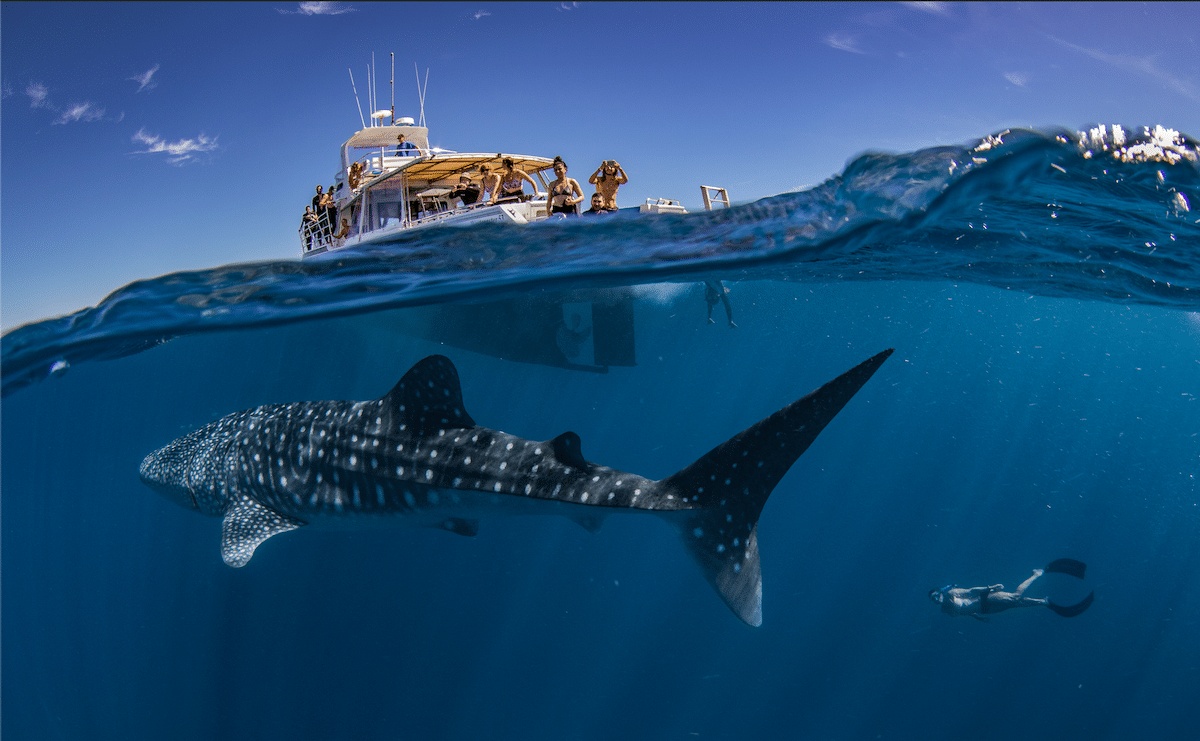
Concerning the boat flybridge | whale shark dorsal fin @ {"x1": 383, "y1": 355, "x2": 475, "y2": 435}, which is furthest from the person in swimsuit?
whale shark dorsal fin @ {"x1": 383, "y1": 355, "x2": 475, "y2": 435}

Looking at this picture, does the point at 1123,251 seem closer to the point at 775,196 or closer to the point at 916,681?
the point at 775,196

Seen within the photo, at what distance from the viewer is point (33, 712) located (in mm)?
17594

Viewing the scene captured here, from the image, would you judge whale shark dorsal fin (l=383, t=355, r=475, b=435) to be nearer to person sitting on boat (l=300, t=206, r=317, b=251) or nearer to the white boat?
the white boat

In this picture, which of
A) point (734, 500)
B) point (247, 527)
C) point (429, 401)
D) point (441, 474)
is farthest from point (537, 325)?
point (734, 500)

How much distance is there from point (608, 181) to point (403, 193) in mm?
4764

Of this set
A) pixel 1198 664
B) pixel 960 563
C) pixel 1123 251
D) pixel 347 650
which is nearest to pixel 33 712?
pixel 347 650

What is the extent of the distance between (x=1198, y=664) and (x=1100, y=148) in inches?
1568

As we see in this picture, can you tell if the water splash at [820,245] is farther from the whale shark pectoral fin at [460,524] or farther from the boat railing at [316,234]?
the whale shark pectoral fin at [460,524]

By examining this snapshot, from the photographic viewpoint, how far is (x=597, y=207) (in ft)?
34.7

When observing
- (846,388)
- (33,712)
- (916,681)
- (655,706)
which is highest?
(846,388)

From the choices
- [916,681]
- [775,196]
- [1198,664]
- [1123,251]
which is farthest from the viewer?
[1198,664]

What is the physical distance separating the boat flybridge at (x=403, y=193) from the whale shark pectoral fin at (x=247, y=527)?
5.24 m

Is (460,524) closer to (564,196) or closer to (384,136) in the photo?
(564,196)

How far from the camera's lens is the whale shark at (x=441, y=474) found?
511 centimetres
